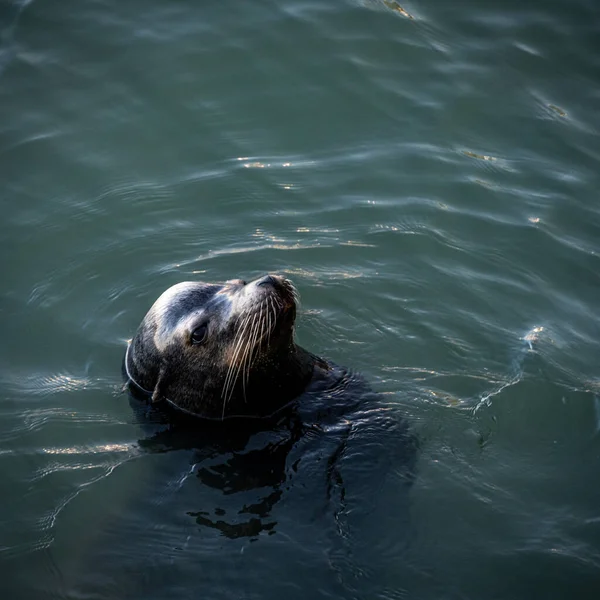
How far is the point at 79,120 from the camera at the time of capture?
11148 millimetres

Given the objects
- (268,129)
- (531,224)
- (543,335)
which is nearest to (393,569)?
(543,335)

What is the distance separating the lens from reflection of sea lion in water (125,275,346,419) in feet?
22.6

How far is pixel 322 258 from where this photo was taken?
30.9 feet

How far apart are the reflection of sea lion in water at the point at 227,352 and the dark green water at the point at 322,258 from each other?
0.52 metres

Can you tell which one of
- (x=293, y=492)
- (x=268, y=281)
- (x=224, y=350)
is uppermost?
(x=268, y=281)

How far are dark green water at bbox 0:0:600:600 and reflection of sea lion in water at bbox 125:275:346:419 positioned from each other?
521mm

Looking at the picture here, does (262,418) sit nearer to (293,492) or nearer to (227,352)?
(227,352)

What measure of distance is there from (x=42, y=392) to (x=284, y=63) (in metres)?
5.94

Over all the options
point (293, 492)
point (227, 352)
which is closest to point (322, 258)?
point (227, 352)

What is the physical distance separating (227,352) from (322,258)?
2.54 metres

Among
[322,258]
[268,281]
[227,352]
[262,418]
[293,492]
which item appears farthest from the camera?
[322,258]

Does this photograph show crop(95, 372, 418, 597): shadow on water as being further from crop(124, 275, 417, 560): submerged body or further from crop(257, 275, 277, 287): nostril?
crop(257, 275, 277, 287): nostril

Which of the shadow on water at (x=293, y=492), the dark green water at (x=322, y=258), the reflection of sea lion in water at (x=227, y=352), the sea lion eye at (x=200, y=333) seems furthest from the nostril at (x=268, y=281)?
the dark green water at (x=322, y=258)

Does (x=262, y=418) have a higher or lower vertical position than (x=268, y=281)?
lower
